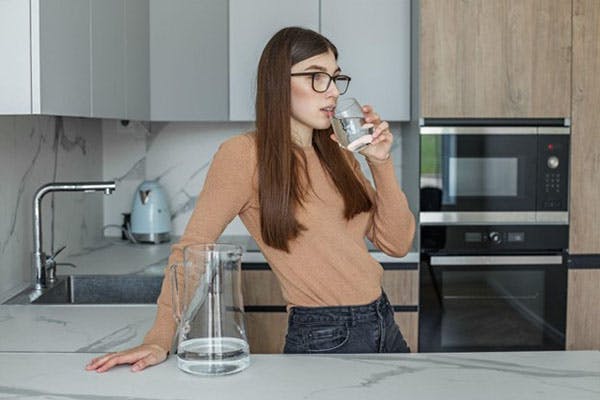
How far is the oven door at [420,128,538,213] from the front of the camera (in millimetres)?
3152

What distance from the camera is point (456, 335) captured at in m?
3.19

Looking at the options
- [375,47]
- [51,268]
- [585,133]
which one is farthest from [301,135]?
[585,133]

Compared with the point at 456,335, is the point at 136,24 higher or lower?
higher

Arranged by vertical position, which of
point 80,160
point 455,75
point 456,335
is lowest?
point 456,335

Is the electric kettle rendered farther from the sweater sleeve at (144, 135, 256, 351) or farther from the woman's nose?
the woman's nose

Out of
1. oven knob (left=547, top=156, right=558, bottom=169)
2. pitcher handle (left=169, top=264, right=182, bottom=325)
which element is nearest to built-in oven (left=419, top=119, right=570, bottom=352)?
oven knob (left=547, top=156, right=558, bottom=169)

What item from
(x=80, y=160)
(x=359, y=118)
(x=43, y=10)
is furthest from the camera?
(x=80, y=160)

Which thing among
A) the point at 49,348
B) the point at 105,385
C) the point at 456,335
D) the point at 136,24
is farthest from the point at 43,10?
the point at 456,335

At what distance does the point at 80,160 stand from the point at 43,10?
1494 millimetres

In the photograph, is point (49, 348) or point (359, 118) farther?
point (49, 348)

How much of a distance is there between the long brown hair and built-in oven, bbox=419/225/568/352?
4.38ft

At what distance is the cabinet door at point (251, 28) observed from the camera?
3.33 m

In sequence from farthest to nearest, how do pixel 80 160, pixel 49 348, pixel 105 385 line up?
pixel 80 160 → pixel 49 348 → pixel 105 385

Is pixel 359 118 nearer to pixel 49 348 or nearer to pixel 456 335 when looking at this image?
pixel 49 348
